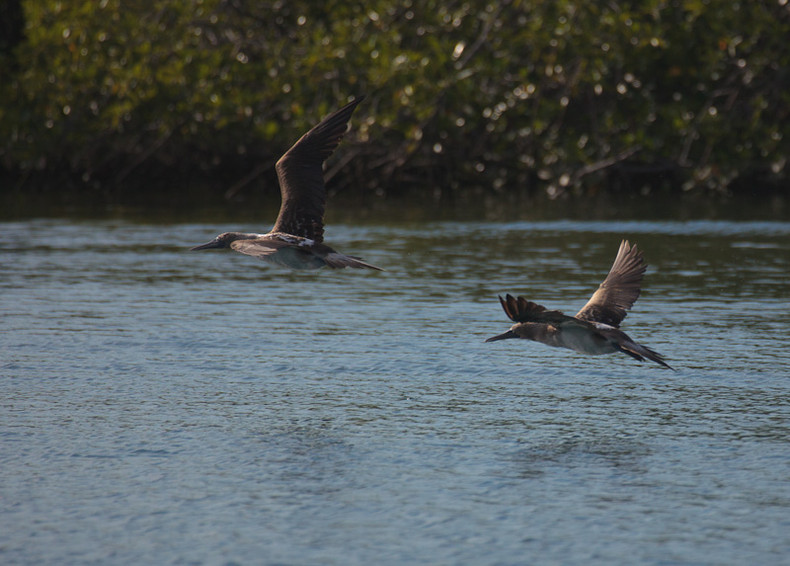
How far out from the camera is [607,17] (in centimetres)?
2045

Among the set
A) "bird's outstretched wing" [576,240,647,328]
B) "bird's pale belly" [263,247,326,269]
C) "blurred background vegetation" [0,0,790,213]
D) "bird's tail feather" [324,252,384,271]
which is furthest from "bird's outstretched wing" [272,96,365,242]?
"blurred background vegetation" [0,0,790,213]

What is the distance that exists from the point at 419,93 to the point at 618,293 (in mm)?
14859

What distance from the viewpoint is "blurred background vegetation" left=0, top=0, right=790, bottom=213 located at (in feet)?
69.9

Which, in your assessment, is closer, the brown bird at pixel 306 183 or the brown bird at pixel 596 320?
the brown bird at pixel 596 320

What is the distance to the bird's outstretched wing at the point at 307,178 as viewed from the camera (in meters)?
8.41

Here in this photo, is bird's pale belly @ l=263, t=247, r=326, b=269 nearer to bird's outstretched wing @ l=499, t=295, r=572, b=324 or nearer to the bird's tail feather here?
the bird's tail feather

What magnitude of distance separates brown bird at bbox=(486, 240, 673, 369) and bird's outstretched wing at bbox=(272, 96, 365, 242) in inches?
78.0

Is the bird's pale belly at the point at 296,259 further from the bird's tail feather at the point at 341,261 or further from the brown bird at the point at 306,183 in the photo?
the brown bird at the point at 306,183

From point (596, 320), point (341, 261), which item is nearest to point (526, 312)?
point (596, 320)

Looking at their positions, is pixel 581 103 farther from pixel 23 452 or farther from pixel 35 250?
pixel 23 452

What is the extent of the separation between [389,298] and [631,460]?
542 centimetres

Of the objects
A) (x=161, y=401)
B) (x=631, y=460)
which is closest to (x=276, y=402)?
(x=161, y=401)

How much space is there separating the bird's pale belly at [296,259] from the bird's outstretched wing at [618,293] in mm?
1588

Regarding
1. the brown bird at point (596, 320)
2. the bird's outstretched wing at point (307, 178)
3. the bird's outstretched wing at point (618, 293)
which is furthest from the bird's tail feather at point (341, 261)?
the bird's outstretched wing at point (618, 293)
